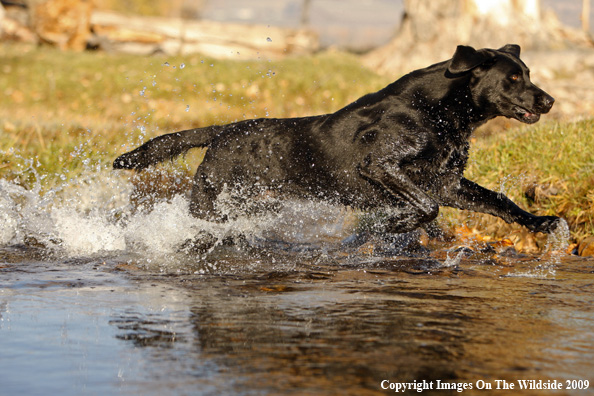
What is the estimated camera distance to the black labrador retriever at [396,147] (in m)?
5.35

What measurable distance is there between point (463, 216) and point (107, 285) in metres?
3.66

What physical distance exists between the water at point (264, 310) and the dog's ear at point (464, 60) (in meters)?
1.35

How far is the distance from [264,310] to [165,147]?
8.17ft

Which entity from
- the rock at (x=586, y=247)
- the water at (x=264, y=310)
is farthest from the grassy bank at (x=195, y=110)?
the water at (x=264, y=310)

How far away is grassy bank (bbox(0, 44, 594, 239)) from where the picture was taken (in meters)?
6.79

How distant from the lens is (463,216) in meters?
6.94

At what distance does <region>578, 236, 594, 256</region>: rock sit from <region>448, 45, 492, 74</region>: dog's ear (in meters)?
1.74

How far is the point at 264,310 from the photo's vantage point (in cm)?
386

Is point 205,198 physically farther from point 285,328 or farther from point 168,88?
point 168,88

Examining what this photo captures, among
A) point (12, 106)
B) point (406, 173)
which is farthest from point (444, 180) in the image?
point (12, 106)

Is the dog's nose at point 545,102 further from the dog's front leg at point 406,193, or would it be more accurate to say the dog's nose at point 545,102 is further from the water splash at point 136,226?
the water splash at point 136,226

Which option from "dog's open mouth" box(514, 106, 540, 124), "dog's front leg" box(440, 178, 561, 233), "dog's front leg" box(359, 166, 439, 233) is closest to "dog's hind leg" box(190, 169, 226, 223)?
"dog's front leg" box(359, 166, 439, 233)

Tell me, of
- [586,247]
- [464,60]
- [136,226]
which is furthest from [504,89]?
[136,226]

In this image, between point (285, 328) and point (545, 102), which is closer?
point (285, 328)
